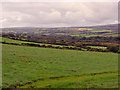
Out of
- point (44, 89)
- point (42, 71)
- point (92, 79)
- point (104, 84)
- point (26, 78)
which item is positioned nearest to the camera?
point (44, 89)

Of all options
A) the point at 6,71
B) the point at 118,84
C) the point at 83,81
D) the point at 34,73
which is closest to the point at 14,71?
the point at 6,71

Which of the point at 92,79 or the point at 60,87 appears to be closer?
the point at 60,87

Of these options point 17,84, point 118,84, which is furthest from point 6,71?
point 118,84

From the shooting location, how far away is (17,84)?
17.8 m

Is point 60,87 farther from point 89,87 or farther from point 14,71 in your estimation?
point 14,71

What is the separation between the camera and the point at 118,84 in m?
19.0

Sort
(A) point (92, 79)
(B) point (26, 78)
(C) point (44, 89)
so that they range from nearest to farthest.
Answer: (C) point (44, 89)
(B) point (26, 78)
(A) point (92, 79)

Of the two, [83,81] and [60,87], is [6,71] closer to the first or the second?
[60,87]

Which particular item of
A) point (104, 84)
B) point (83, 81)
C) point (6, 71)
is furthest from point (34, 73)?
point (104, 84)

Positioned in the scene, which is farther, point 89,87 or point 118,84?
point 118,84

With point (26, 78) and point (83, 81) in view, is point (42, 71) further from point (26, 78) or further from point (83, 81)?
point (83, 81)

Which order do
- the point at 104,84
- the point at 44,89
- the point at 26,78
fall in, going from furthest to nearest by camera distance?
A: the point at 26,78
the point at 104,84
the point at 44,89

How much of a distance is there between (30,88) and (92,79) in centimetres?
916

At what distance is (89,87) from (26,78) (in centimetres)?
840
